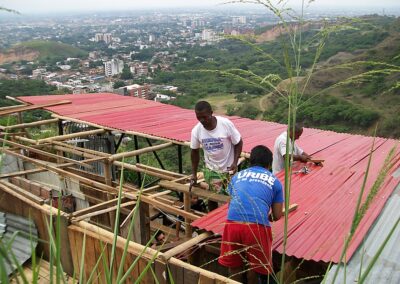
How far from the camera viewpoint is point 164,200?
17.6 feet

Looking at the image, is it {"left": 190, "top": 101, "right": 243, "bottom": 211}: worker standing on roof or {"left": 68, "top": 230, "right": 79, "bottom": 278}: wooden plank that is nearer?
{"left": 68, "top": 230, "right": 79, "bottom": 278}: wooden plank

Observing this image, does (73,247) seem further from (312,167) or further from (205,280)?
(312,167)

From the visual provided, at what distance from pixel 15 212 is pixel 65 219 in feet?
4.62

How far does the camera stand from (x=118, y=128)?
8.34 metres

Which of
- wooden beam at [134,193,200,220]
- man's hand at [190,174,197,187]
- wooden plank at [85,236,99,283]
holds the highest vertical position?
man's hand at [190,174,197,187]

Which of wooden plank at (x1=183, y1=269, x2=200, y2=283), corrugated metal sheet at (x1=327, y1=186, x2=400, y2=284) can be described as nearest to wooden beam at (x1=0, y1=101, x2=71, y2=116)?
wooden plank at (x1=183, y1=269, x2=200, y2=283)

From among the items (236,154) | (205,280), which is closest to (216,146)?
(236,154)

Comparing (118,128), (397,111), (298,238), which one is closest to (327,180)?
(298,238)

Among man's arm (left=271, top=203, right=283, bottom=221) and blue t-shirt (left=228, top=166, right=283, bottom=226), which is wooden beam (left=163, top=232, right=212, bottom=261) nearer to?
blue t-shirt (left=228, top=166, right=283, bottom=226)

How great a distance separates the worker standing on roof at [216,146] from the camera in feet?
16.3

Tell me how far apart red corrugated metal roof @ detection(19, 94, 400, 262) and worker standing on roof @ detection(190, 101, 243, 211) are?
2.13 ft

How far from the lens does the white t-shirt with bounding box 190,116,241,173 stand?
16.5ft

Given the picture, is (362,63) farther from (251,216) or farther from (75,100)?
(75,100)

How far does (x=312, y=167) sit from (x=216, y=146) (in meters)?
1.57
